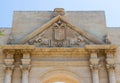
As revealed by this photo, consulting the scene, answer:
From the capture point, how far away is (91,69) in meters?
15.1

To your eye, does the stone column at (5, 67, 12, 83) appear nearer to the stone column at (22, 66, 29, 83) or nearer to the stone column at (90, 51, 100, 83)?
the stone column at (22, 66, 29, 83)

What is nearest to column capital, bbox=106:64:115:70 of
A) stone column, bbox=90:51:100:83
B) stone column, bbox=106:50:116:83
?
stone column, bbox=106:50:116:83

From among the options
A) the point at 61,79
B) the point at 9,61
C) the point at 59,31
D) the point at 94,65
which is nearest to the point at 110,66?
the point at 94,65

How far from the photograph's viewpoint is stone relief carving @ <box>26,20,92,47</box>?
15.8m

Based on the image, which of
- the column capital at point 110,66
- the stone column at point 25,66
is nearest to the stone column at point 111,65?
the column capital at point 110,66

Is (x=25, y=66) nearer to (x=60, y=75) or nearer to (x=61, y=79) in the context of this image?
(x=60, y=75)

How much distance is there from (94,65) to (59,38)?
224 cm

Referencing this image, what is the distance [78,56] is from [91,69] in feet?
3.15

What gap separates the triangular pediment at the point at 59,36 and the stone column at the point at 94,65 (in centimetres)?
79

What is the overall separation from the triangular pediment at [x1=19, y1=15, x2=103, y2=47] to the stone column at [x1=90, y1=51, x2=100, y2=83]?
79 centimetres

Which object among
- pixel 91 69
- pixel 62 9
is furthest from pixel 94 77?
pixel 62 9

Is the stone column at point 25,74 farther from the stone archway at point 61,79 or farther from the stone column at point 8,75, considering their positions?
the stone archway at point 61,79

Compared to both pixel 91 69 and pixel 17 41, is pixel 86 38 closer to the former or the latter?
pixel 91 69

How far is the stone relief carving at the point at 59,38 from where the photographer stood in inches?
622
